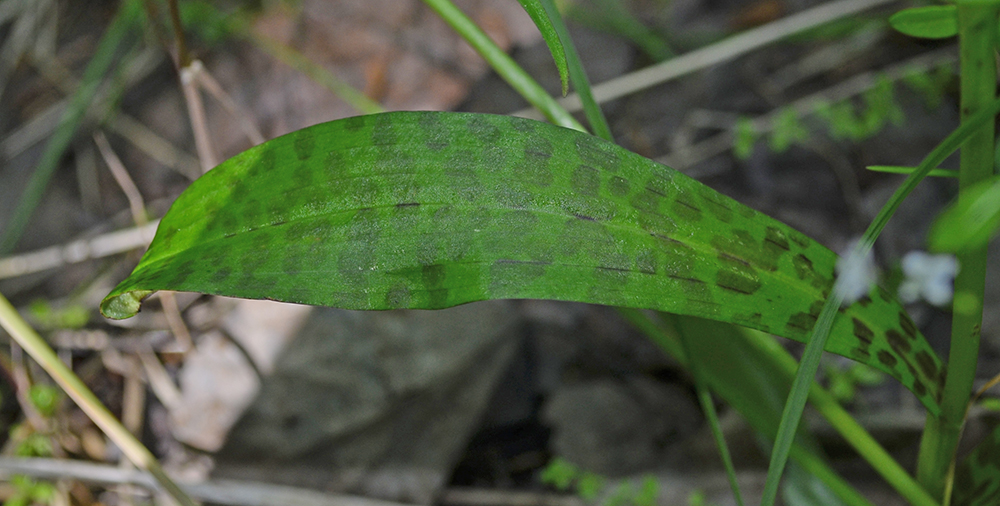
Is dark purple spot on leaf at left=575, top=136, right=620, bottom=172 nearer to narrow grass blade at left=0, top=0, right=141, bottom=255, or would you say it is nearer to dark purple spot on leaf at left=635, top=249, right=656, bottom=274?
dark purple spot on leaf at left=635, top=249, right=656, bottom=274

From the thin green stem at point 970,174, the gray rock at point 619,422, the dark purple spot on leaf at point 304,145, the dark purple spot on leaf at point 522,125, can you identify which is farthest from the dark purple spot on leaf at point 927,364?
the gray rock at point 619,422

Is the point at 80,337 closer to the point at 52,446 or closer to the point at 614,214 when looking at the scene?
the point at 52,446

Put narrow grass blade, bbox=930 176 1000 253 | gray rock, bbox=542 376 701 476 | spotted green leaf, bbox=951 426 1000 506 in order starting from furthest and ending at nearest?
gray rock, bbox=542 376 701 476, spotted green leaf, bbox=951 426 1000 506, narrow grass blade, bbox=930 176 1000 253

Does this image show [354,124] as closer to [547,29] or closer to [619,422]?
[547,29]

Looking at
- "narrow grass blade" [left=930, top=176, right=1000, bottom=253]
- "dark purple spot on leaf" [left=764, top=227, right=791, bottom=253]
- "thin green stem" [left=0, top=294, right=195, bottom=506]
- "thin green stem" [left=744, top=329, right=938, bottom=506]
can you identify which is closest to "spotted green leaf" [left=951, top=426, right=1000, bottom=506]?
"thin green stem" [left=744, top=329, right=938, bottom=506]

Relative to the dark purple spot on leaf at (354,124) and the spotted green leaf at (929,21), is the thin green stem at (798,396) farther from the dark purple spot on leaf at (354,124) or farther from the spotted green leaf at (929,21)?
the dark purple spot on leaf at (354,124)

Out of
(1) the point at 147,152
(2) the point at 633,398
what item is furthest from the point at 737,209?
(1) the point at 147,152
